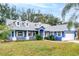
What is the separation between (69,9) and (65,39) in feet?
1.20

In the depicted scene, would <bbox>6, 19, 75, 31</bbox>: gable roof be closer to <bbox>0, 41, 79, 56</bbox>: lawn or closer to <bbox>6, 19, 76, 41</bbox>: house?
<bbox>6, 19, 76, 41</bbox>: house

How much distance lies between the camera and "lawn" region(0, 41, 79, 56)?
3.69 meters

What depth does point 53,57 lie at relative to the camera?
12.1 feet

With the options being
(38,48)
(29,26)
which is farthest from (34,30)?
(38,48)

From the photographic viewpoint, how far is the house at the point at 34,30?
3.71 metres

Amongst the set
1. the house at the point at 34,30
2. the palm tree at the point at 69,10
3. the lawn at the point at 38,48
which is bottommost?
the lawn at the point at 38,48

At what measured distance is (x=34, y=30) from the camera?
3.71m

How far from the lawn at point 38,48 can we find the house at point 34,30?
7cm

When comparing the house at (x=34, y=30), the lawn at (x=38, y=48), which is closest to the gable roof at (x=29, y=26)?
the house at (x=34, y=30)

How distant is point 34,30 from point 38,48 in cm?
22

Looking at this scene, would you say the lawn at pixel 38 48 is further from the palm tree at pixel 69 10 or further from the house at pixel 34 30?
the palm tree at pixel 69 10

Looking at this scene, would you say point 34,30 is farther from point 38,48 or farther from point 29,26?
point 38,48

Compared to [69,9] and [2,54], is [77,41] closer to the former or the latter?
[69,9]

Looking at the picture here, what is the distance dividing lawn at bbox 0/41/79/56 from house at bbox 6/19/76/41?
A: 2.9 inches
